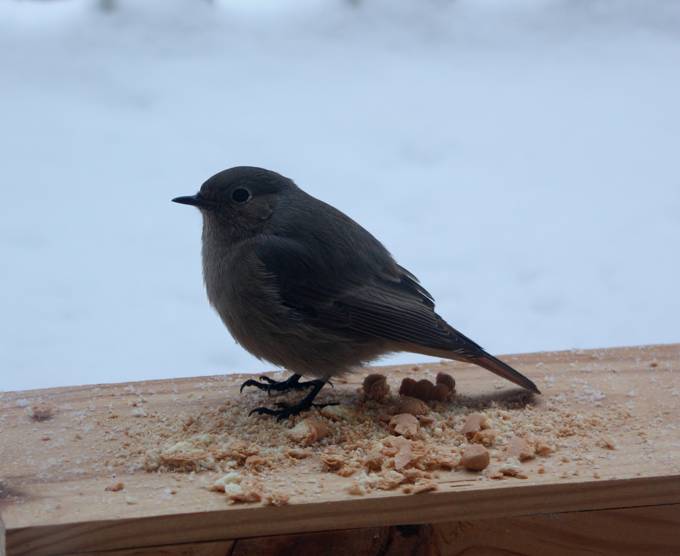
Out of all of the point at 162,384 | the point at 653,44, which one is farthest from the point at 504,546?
the point at 653,44

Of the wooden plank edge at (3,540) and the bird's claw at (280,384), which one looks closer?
the wooden plank edge at (3,540)

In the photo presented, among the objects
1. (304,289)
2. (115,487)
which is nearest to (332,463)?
(115,487)

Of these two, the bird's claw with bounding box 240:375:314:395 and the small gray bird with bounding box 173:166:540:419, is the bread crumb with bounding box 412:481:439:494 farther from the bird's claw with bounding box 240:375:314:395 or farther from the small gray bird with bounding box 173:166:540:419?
the bird's claw with bounding box 240:375:314:395

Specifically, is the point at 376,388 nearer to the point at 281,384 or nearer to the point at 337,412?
the point at 337,412

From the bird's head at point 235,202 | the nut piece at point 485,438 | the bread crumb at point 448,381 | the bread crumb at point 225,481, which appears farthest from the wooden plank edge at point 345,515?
the bird's head at point 235,202

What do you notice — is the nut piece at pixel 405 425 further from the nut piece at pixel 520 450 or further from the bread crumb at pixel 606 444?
the bread crumb at pixel 606 444

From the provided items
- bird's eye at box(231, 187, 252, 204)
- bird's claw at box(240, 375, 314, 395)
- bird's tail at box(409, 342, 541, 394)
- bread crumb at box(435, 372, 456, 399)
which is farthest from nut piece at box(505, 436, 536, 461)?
bird's eye at box(231, 187, 252, 204)
